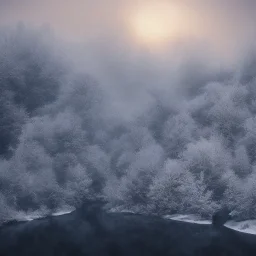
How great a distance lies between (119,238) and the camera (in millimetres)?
29922

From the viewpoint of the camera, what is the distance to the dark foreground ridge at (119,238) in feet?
86.8

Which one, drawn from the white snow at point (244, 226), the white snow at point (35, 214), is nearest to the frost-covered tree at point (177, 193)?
the white snow at point (244, 226)

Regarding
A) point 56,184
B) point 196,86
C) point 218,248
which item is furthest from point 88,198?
point 196,86

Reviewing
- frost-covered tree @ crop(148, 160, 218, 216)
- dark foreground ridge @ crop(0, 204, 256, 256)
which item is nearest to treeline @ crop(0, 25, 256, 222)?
frost-covered tree @ crop(148, 160, 218, 216)

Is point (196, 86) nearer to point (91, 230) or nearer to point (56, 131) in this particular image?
point (56, 131)

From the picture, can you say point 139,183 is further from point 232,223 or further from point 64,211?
point 232,223

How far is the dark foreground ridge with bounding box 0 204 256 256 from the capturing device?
2647 cm

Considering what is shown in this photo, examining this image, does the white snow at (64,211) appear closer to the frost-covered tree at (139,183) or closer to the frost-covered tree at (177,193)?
the frost-covered tree at (139,183)

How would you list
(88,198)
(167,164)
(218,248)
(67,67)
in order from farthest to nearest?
(67,67), (88,198), (167,164), (218,248)

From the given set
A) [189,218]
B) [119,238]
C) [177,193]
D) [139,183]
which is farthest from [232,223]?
[119,238]

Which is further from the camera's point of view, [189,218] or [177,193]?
[177,193]

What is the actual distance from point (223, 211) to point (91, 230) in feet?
53.3

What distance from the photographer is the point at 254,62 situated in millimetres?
52375

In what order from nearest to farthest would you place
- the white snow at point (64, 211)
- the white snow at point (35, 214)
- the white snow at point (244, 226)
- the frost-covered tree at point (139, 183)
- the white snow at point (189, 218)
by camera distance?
the white snow at point (244, 226) < the white snow at point (189, 218) < the white snow at point (35, 214) < the white snow at point (64, 211) < the frost-covered tree at point (139, 183)
